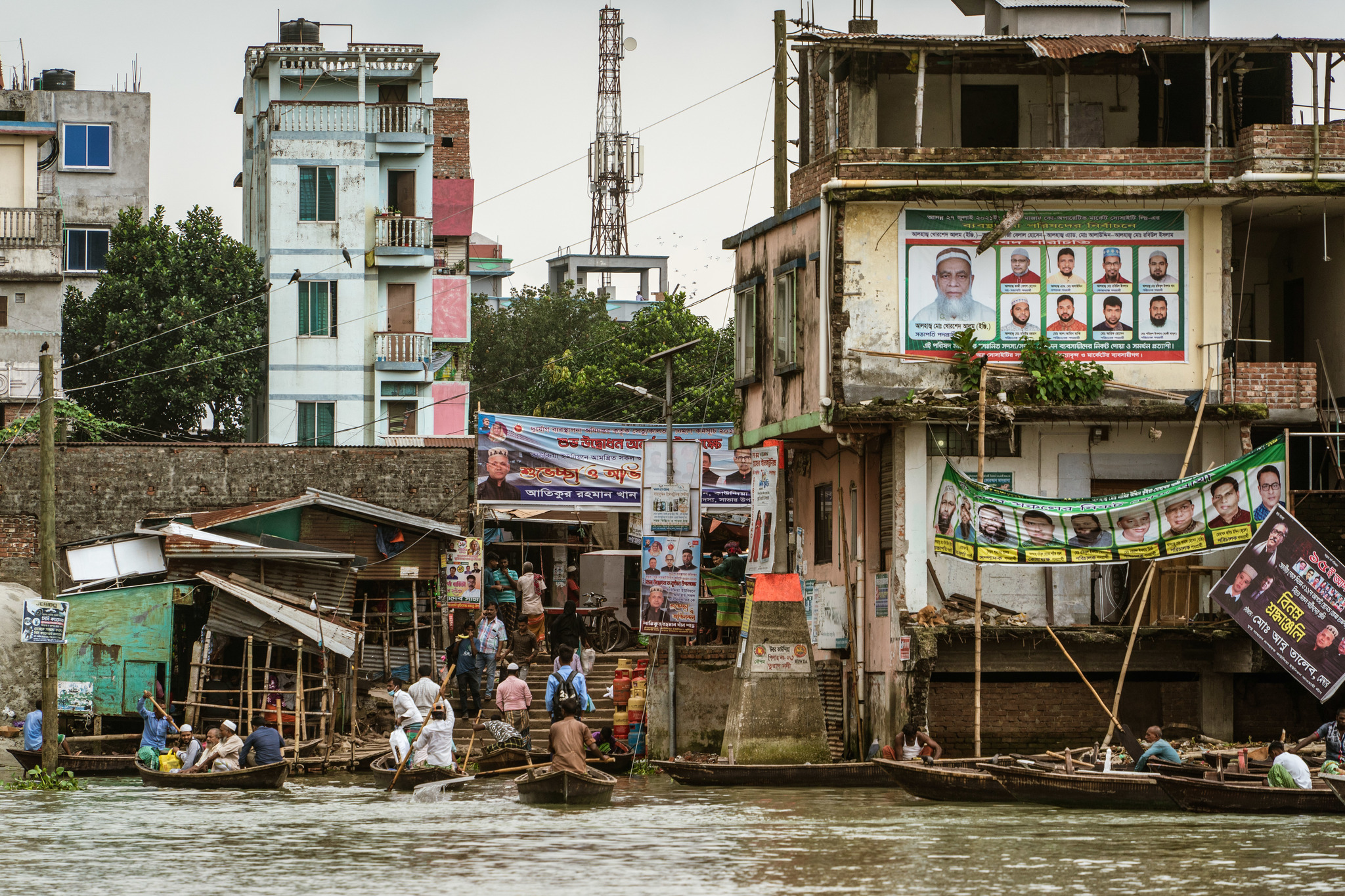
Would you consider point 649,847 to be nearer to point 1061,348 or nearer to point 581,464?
point 1061,348

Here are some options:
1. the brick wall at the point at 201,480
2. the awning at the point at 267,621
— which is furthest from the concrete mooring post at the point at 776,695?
the brick wall at the point at 201,480

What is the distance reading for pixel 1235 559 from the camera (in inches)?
1004

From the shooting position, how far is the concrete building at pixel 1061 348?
27.2 metres

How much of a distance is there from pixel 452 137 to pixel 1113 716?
35.8m

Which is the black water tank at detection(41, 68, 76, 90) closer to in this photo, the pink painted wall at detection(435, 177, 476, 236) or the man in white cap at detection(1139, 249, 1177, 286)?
the pink painted wall at detection(435, 177, 476, 236)

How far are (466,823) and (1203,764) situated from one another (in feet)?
29.3

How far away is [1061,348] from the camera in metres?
27.9

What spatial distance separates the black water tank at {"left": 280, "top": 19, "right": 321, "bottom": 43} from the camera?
52625mm

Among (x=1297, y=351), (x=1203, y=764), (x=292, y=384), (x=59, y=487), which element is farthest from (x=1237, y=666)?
(x=292, y=384)

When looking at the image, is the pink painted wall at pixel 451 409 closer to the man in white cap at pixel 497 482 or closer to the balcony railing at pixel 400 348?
the balcony railing at pixel 400 348

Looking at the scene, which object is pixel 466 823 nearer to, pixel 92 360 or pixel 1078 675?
pixel 1078 675

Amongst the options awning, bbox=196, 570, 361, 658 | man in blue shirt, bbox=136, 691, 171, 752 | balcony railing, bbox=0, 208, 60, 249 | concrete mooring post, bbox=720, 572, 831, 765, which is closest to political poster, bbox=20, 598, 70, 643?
man in blue shirt, bbox=136, 691, 171, 752

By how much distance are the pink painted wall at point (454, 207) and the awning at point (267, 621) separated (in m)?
23.7

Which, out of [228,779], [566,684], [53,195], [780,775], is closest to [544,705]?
[566,684]
